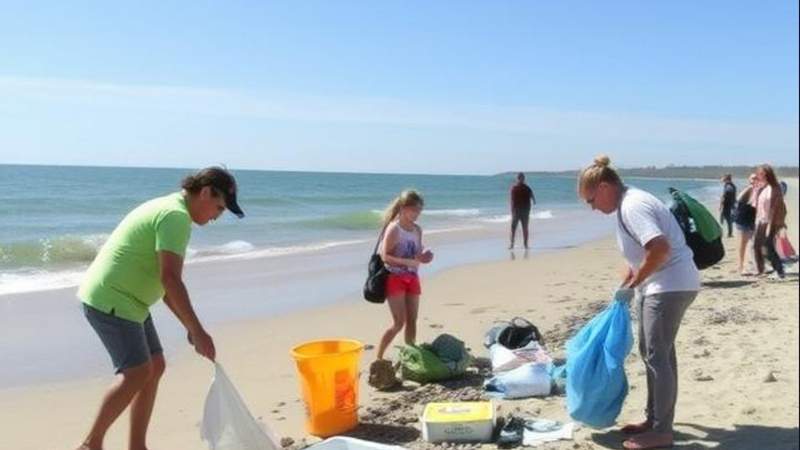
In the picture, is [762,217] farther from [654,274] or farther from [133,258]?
[133,258]

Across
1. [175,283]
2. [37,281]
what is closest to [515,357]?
[175,283]

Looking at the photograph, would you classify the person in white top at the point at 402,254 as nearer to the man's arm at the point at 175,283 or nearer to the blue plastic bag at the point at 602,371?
the blue plastic bag at the point at 602,371

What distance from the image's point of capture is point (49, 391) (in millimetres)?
5688

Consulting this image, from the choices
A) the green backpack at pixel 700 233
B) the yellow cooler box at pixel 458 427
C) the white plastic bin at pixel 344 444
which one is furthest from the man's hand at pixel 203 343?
the green backpack at pixel 700 233

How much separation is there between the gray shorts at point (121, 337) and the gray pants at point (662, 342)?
2634 millimetres

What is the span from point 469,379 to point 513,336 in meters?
0.60

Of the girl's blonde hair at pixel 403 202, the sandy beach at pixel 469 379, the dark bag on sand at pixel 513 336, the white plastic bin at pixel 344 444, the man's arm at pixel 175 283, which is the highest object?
the girl's blonde hair at pixel 403 202

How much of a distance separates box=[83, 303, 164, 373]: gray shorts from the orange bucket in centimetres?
101

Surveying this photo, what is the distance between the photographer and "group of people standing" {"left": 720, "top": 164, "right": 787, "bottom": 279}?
9438 millimetres

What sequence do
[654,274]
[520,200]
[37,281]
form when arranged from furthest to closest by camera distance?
[520,200] < [37,281] < [654,274]

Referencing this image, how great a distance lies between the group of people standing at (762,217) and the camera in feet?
31.0

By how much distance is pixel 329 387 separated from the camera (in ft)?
15.1

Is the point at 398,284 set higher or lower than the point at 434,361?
higher

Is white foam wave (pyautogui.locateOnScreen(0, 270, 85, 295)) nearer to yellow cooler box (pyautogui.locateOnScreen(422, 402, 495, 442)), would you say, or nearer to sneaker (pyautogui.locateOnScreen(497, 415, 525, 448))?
yellow cooler box (pyautogui.locateOnScreen(422, 402, 495, 442))
